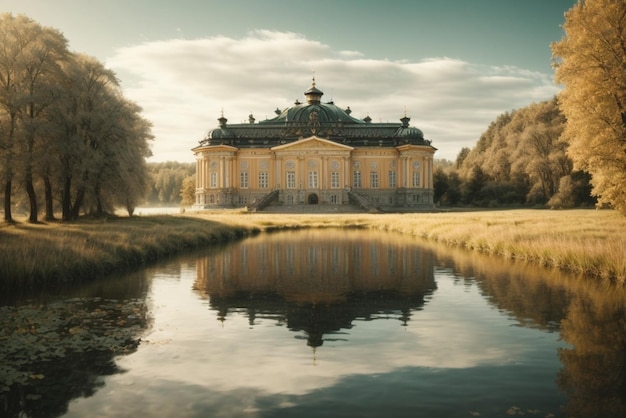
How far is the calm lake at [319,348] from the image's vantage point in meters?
8.27

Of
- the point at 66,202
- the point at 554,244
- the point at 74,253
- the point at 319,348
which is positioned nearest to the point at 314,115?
the point at 66,202

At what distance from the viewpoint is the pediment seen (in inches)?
3627

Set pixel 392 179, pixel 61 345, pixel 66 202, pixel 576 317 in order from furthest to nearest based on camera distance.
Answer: pixel 392 179, pixel 66 202, pixel 576 317, pixel 61 345

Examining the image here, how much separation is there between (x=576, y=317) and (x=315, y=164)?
80174 millimetres

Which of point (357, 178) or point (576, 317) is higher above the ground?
point (357, 178)

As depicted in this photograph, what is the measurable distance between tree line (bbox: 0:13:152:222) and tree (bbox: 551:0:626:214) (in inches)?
1108

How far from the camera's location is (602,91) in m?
27.5

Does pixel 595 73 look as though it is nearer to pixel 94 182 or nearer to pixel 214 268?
pixel 214 268

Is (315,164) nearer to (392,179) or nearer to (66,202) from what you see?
(392,179)

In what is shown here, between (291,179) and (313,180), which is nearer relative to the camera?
(313,180)

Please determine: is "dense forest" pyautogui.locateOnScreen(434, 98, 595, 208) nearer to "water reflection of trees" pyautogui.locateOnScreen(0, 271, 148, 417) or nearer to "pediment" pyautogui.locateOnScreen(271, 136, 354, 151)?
"pediment" pyautogui.locateOnScreen(271, 136, 354, 151)

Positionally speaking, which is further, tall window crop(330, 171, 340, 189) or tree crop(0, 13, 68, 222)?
tall window crop(330, 171, 340, 189)

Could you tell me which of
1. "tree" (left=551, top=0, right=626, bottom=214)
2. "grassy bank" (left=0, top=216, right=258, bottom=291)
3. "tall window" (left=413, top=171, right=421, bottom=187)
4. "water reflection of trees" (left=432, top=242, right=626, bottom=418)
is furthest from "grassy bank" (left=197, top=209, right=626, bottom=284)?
"tall window" (left=413, top=171, right=421, bottom=187)

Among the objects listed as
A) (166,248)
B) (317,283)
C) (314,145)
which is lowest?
(317,283)
